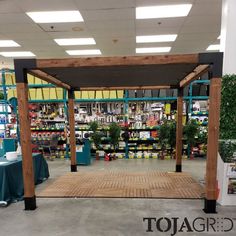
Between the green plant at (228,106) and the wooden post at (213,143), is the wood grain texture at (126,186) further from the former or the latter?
the green plant at (228,106)

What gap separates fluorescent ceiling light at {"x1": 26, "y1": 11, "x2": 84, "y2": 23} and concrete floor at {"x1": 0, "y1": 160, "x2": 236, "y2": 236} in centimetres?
390

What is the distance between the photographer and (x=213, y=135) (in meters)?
3.06

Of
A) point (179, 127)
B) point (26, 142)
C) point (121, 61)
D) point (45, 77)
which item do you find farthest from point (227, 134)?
point (45, 77)

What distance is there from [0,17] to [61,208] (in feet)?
14.3

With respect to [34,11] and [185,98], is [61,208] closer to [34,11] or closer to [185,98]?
[34,11]

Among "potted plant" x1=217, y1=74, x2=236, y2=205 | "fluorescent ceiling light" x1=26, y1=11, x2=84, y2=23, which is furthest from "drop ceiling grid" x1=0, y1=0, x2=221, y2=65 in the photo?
"potted plant" x1=217, y1=74, x2=236, y2=205

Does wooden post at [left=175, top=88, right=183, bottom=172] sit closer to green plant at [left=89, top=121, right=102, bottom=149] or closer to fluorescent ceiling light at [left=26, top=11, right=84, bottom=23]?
green plant at [left=89, top=121, right=102, bottom=149]

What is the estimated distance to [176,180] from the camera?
4.50 meters

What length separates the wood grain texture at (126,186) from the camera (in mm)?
3777

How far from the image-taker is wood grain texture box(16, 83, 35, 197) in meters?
3.21

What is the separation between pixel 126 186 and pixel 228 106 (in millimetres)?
2420

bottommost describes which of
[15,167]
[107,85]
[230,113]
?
Result: [15,167]

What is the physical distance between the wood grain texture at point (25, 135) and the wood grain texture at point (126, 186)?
0.65 m

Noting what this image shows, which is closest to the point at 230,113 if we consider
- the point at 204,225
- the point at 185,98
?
the point at 204,225
